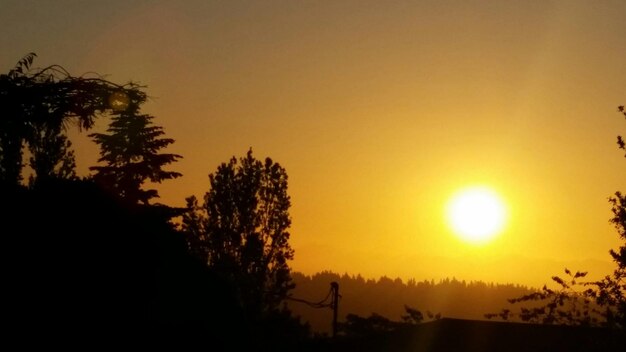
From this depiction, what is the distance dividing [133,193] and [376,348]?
957 inches

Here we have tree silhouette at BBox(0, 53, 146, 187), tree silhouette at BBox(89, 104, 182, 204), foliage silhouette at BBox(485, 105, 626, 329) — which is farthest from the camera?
tree silhouette at BBox(89, 104, 182, 204)

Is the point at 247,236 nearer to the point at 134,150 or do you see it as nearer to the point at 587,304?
the point at 134,150

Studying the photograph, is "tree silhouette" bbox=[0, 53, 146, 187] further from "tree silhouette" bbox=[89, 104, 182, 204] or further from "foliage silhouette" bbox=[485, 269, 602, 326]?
"tree silhouette" bbox=[89, 104, 182, 204]

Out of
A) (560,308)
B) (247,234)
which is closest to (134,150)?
(247,234)

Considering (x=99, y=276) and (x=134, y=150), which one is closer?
(x=99, y=276)

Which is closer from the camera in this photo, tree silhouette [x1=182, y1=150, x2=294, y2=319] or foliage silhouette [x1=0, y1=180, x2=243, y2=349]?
foliage silhouette [x1=0, y1=180, x2=243, y2=349]

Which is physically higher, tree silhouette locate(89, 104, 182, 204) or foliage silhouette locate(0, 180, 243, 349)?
tree silhouette locate(89, 104, 182, 204)

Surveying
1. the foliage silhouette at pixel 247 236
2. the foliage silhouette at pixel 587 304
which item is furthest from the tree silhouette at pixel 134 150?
the foliage silhouette at pixel 587 304

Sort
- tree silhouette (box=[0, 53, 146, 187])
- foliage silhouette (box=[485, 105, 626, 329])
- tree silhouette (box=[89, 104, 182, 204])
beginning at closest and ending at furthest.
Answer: tree silhouette (box=[0, 53, 146, 187]) → foliage silhouette (box=[485, 105, 626, 329]) → tree silhouette (box=[89, 104, 182, 204])

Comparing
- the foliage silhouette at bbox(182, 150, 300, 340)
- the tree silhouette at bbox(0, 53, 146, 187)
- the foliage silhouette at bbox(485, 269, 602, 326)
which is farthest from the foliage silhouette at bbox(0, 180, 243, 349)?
the foliage silhouette at bbox(182, 150, 300, 340)

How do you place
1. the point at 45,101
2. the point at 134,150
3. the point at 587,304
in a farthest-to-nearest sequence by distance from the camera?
the point at 134,150, the point at 587,304, the point at 45,101

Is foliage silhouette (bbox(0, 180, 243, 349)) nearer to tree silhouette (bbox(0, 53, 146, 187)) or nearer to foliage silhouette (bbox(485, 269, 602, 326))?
tree silhouette (bbox(0, 53, 146, 187))

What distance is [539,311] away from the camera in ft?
62.7

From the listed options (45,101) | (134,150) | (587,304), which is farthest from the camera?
(134,150)
